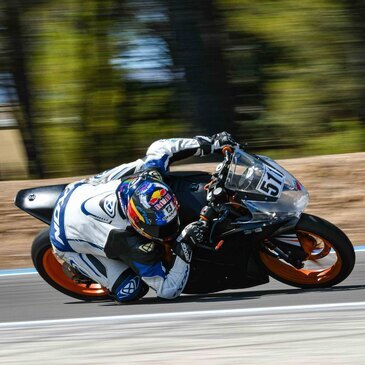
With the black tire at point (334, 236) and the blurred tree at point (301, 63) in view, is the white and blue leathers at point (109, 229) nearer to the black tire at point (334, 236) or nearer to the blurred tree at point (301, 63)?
the black tire at point (334, 236)

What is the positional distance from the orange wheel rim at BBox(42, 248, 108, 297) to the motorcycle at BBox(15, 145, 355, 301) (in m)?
0.77

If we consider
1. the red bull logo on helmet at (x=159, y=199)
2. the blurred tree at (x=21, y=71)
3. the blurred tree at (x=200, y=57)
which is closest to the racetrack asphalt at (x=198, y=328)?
the red bull logo on helmet at (x=159, y=199)

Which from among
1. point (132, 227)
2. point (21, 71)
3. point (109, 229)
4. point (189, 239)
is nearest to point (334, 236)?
point (189, 239)

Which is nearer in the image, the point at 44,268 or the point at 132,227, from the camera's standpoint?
the point at 132,227

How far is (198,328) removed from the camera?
5176 mm

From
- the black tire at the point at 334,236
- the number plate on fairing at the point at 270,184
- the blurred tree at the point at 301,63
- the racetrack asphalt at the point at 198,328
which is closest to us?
the racetrack asphalt at the point at 198,328

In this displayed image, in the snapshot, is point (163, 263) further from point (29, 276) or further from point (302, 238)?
point (29, 276)

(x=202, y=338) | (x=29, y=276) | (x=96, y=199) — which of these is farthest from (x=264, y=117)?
(x=202, y=338)

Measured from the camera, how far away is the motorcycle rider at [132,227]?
5953mm

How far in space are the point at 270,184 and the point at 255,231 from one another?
33 cm

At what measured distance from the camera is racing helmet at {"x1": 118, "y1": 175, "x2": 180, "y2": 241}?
5887 mm

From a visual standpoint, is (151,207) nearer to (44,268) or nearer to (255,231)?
(255,231)

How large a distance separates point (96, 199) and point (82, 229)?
0.23 metres

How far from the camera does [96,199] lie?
20.6 ft
